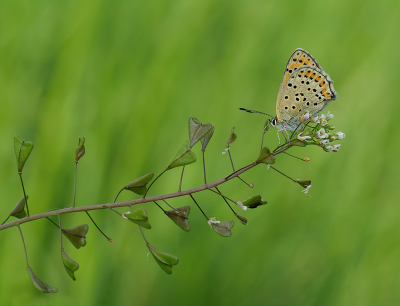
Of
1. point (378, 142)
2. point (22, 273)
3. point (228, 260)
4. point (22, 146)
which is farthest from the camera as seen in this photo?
point (378, 142)

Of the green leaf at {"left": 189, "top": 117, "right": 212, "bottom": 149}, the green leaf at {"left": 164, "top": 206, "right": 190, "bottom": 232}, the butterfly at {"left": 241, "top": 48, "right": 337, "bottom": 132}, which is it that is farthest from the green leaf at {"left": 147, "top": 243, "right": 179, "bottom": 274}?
the butterfly at {"left": 241, "top": 48, "right": 337, "bottom": 132}

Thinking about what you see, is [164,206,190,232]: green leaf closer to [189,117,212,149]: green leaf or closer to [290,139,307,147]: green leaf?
[189,117,212,149]: green leaf

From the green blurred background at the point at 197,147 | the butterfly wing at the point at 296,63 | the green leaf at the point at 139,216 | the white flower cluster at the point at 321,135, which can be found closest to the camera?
the green leaf at the point at 139,216

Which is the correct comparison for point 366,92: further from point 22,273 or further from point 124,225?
point 22,273

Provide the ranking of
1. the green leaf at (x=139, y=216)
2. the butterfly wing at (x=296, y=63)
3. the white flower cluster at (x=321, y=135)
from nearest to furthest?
the green leaf at (x=139, y=216) → the white flower cluster at (x=321, y=135) → the butterfly wing at (x=296, y=63)

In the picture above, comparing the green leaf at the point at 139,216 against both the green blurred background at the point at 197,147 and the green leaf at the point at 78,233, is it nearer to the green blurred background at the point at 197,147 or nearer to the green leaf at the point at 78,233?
the green leaf at the point at 78,233

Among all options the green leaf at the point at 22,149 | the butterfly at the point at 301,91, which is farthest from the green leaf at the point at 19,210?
the butterfly at the point at 301,91

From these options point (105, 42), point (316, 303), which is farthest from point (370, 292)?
point (105, 42)
